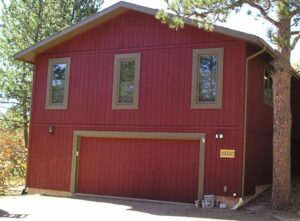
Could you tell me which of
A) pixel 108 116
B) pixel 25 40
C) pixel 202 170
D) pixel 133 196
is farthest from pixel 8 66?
pixel 202 170

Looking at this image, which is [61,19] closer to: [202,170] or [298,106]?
[298,106]

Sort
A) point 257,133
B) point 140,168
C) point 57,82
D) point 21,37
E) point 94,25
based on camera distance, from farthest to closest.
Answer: point 21,37
point 57,82
point 94,25
point 140,168
point 257,133

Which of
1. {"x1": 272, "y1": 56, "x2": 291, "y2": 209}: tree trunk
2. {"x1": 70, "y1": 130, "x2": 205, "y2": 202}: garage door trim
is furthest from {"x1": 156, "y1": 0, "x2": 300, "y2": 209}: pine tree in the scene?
{"x1": 70, "y1": 130, "x2": 205, "y2": 202}: garage door trim

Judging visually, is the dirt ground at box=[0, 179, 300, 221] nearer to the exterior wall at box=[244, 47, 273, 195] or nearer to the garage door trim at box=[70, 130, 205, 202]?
the exterior wall at box=[244, 47, 273, 195]

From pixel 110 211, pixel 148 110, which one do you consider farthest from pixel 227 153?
pixel 110 211

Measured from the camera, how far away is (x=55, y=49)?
19359 mm

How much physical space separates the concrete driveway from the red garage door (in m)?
0.69

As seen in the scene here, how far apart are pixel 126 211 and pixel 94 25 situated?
727cm

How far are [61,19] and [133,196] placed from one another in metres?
14.2

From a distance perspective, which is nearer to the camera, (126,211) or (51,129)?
(126,211)

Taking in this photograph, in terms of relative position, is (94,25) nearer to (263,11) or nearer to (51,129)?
(51,129)

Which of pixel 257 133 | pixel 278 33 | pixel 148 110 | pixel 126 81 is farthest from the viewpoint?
pixel 126 81

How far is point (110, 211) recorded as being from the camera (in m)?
14.4

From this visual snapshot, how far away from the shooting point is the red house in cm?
1573
